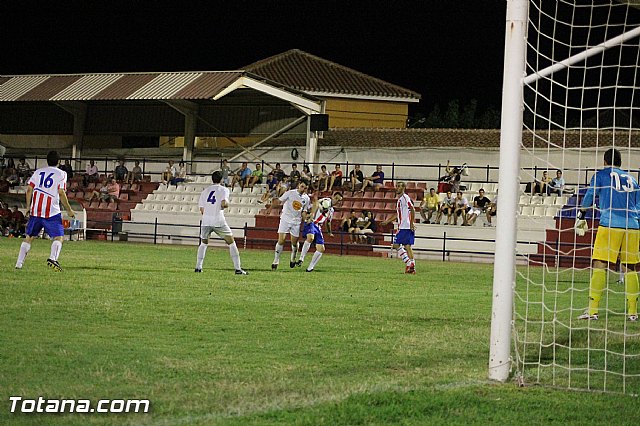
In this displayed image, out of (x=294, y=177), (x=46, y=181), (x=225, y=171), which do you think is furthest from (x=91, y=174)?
(x=46, y=181)

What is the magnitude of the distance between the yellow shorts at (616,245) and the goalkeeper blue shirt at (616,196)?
0.08m

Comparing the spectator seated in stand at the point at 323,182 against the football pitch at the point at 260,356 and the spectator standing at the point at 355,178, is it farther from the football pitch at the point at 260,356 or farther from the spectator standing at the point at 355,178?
the football pitch at the point at 260,356

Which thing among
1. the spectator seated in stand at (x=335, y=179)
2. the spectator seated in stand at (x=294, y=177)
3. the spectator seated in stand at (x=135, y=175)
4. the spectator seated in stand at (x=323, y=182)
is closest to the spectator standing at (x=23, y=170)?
the spectator seated in stand at (x=135, y=175)

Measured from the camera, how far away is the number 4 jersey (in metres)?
19.0

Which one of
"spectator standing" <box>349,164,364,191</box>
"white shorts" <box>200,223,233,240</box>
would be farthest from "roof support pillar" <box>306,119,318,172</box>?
"white shorts" <box>200,223,233,240</box>

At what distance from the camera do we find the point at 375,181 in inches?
1422

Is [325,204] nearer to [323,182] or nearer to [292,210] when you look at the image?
[292,210]

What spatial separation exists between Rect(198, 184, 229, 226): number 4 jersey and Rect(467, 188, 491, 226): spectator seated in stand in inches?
596

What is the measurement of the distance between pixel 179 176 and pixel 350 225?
1024 centimetres

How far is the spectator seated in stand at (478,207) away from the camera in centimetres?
3275

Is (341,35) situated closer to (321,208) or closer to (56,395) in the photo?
(321,208)

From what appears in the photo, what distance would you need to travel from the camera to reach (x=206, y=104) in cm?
4362

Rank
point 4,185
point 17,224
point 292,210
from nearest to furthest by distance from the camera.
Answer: point 292,210, point 17,224, point 4,185

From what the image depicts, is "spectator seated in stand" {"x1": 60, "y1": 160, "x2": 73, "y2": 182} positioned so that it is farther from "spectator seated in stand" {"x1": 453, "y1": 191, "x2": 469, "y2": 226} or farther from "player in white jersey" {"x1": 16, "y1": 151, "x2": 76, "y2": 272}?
"player in white jersey" {"x1": 16, "y1": 151, "x2": 76, "y2": 272}
